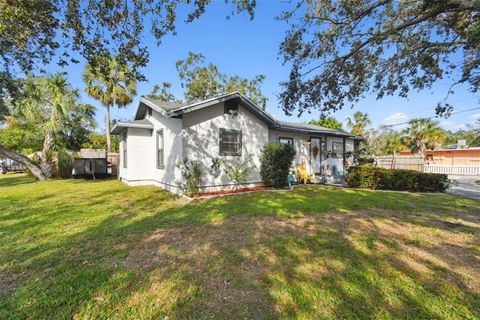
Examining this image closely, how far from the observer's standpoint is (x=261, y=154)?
34.3 feet

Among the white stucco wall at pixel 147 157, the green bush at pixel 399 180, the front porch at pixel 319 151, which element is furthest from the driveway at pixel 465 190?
the white stucco wall at pixel 147 157

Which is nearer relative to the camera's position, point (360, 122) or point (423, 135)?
point (423, 135)

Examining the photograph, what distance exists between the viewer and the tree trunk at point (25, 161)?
1256 cm

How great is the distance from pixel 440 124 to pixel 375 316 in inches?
1401

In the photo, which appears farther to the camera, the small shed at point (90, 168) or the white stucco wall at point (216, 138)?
the small shed at point (90, 168)

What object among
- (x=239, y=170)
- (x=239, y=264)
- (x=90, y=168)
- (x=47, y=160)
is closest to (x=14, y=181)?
(x=47, y=160)

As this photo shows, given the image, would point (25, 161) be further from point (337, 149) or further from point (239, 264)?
point (337, 149)

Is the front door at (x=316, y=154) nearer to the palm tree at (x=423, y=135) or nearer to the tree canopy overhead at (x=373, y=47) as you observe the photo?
the tree canopy overhead at (x=373, y=47)

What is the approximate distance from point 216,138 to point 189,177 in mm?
2072

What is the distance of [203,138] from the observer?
350 inches

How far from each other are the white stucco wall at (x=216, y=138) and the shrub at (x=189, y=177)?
34 centimetres

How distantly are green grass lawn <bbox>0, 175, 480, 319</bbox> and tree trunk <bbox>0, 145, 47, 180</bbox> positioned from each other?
965cm

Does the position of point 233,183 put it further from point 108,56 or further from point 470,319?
point 470,319

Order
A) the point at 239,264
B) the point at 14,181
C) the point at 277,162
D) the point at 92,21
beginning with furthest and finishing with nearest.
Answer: the point at 14,181 → the point at 277,162 → the point at 92,21 → the point at 239,264
